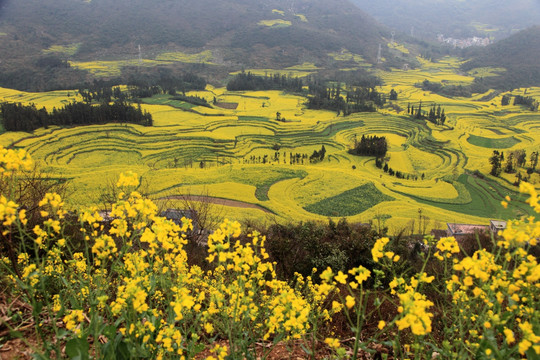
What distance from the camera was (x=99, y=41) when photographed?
147 m

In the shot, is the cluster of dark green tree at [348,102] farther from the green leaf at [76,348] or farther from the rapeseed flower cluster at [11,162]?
the green leaf at [76,348]

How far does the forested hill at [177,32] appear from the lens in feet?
456

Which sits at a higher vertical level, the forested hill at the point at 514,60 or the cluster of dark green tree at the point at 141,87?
the forested hill at the point at 514,60

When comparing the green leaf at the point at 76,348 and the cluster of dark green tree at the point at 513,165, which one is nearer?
the green leaf at the point at 76,348

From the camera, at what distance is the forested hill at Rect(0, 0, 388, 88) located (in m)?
139

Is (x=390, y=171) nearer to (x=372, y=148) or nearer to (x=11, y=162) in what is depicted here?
(x=372, y=148)

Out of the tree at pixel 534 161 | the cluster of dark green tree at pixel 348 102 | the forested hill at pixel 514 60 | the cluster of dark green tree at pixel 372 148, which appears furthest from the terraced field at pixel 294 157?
the forested hill at pixel 514 60

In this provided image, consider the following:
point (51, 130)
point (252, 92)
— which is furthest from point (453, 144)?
point (51, 130)

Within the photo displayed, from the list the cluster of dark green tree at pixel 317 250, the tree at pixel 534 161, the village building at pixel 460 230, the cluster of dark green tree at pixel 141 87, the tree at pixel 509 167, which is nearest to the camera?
the cluster of dark green tree at pixel 317 250

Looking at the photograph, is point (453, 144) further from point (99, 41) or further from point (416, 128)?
point (99, 41)

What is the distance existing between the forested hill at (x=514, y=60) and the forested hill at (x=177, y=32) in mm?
44217

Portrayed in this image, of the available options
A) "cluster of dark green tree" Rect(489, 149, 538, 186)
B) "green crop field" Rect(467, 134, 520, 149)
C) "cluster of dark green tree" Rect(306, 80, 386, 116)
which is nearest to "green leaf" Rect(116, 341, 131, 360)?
"cluster of dark green tree" Rect(489, 149, 538, 186)

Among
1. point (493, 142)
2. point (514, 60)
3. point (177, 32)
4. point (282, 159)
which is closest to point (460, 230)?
point (282, 159)

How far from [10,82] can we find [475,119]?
12554 cm
